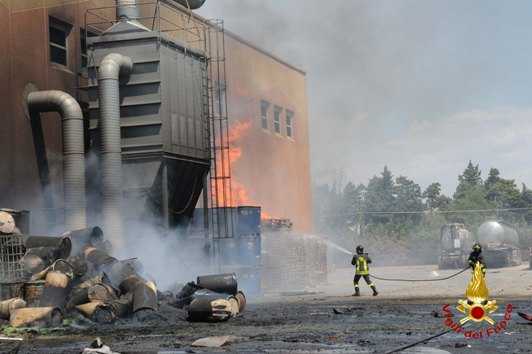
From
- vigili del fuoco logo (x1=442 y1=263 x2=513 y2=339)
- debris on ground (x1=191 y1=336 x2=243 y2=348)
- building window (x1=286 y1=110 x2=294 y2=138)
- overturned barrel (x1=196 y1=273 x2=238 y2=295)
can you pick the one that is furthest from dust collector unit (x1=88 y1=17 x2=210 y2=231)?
building window (x1=286 y1=110 x2=294 y2=138)

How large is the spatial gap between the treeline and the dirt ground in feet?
125

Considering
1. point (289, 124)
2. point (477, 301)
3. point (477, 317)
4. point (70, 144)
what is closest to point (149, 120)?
point (70, 144)

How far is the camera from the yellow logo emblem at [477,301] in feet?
35.3

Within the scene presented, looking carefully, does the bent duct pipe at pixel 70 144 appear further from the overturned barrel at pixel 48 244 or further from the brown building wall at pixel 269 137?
the brown building wall at pixel 269 137

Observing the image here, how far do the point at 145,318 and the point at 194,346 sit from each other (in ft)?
12.7

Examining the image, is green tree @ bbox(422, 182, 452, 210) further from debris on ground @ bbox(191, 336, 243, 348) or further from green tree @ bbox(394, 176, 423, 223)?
debris on ground @ bbox(191, 336, 243, 348)

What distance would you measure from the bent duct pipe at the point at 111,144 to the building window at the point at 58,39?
63.7 inches

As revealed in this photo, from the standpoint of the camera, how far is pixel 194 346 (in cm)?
1052

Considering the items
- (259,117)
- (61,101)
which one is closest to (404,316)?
(61,101)

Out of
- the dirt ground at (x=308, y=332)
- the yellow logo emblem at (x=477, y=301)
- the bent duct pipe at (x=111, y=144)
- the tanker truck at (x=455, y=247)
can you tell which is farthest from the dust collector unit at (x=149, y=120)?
the tanker truck at (x=455, y=247)

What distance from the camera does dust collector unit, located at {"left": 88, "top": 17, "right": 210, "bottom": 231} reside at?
2009 centimetres

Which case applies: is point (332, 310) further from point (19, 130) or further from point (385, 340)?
point (19, 130)

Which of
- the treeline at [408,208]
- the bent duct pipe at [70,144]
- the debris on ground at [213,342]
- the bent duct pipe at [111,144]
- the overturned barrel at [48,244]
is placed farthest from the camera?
the treeline at [408,208]

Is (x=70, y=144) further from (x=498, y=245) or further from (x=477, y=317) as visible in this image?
(x=498, y=245)
